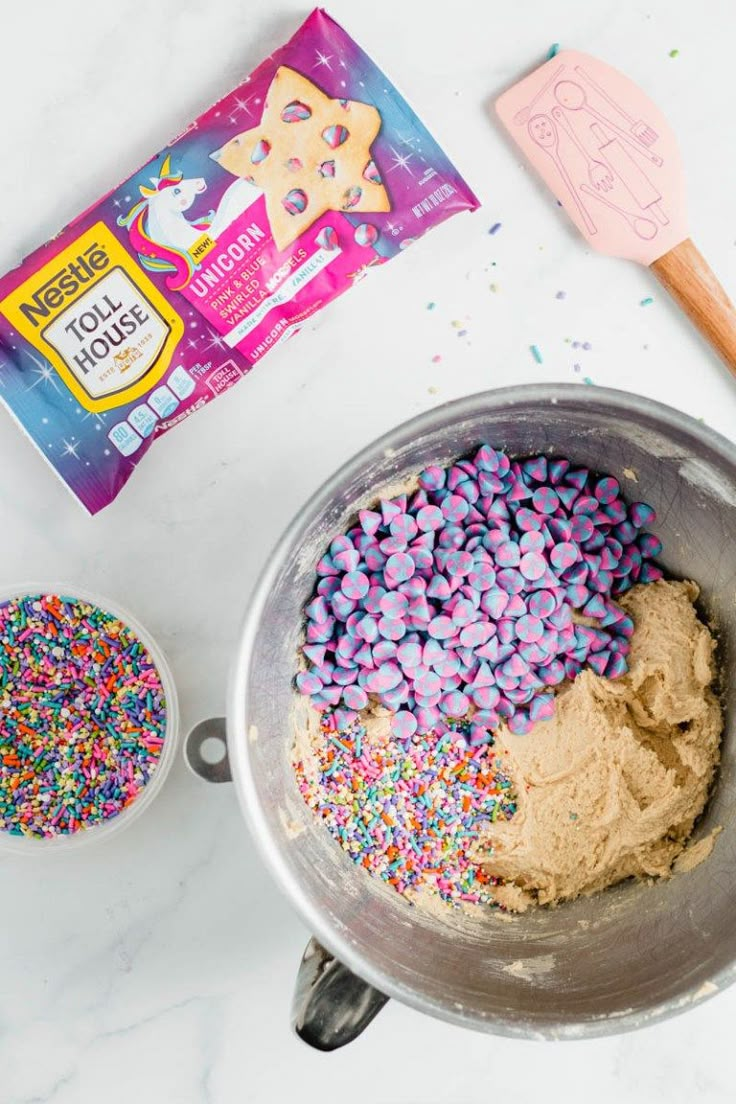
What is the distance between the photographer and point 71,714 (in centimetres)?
121

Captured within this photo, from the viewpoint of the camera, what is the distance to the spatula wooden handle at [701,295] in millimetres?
1231

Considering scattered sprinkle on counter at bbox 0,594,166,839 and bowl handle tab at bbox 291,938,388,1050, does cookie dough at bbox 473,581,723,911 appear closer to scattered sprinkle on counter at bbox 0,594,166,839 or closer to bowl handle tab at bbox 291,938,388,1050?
bowl handle tab at bbox 291,938,388,1050

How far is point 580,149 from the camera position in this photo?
124 cm

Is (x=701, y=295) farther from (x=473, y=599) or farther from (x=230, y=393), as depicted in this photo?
(x=230, y=393)

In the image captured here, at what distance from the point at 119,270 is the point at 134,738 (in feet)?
1.89

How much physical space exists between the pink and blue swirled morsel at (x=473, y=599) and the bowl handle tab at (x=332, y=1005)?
27cm

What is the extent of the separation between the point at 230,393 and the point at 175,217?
22 cm

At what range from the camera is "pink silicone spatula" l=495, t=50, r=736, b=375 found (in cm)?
123

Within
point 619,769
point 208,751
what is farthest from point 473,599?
point 208,751

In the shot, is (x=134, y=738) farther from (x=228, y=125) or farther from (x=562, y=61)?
(x=562, y=61)

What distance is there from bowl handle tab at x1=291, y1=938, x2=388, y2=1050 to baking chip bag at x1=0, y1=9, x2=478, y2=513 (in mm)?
651

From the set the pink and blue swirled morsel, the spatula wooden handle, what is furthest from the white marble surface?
the pink and blue swirled morsel

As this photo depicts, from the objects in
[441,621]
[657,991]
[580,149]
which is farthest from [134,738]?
[580,149]

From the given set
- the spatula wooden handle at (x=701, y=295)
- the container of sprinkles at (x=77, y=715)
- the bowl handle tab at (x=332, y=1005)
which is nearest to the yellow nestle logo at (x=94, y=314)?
the container of sprinkles at (x=77, y=715)
